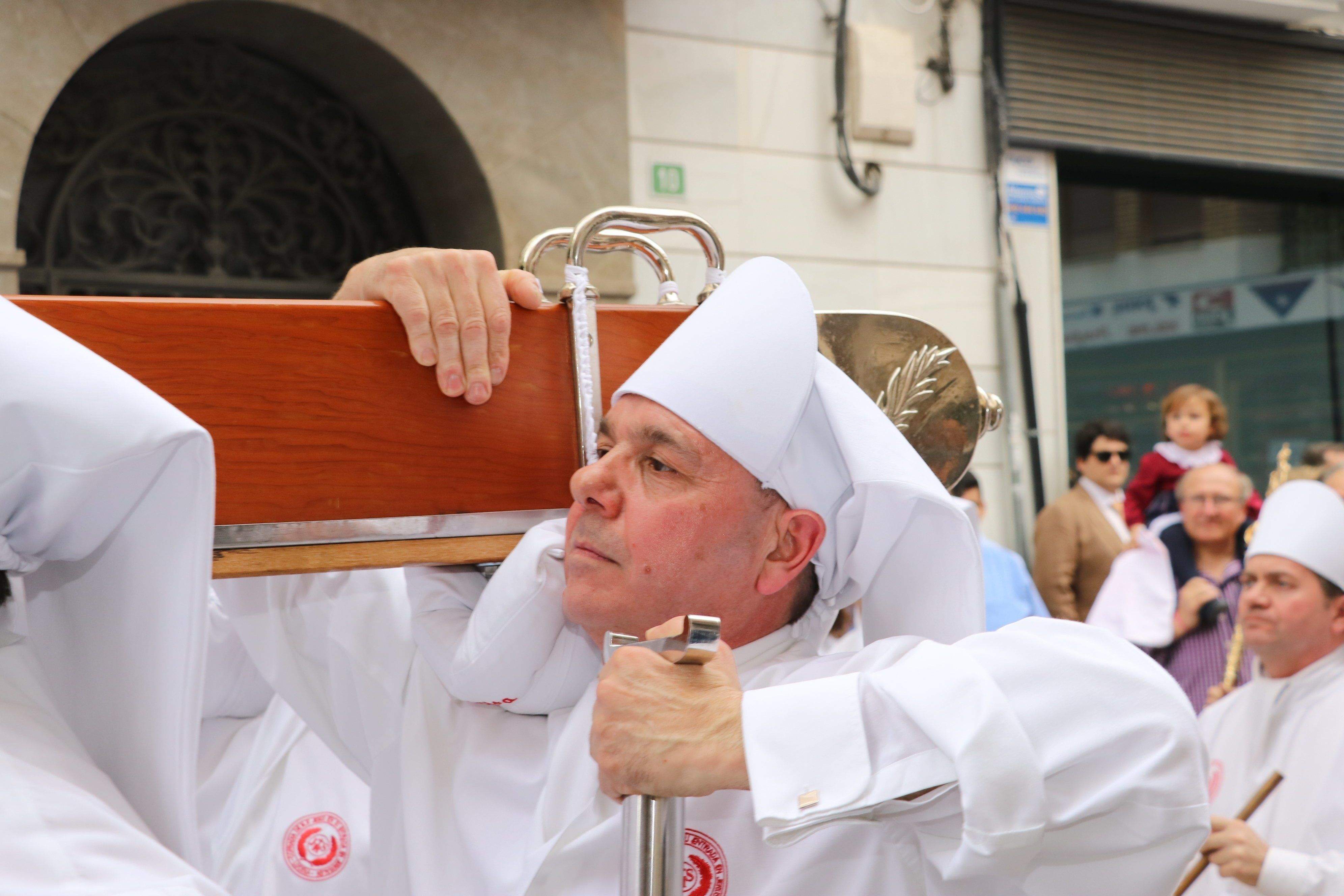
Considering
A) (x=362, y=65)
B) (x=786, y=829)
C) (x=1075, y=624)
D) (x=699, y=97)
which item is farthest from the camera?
(x=699, y=97)

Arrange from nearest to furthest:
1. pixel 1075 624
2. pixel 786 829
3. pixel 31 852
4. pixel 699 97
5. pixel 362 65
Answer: pixel 31 852 < pixel 786 829 < pixel 1075 624 < pixel 362 65 < pixel 699 97

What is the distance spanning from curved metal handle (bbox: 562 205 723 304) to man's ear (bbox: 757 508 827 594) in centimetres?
36

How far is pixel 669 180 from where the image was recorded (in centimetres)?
586

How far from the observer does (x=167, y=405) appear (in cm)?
111

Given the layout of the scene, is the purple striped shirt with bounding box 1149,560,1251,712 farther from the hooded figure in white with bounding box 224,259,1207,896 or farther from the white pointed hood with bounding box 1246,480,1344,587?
the hooded figure in white with bounding box 224,259,1207,896

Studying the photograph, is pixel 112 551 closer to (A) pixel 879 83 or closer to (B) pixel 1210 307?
(A) pixel 879 83

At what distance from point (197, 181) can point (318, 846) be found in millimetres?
3604

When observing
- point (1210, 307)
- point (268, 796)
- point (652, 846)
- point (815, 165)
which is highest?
point (815, 165)

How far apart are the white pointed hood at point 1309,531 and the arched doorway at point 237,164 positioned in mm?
3196


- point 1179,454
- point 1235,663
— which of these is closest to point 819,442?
point 1235,663

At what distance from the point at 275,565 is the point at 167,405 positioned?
0.53m

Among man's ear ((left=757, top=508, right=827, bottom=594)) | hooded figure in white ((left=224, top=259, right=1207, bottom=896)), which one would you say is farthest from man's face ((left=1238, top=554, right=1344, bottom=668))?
man's ear ((left=757, top=508, right=827, bottom=594))

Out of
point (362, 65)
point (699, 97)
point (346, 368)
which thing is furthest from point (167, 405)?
point (699, 97)

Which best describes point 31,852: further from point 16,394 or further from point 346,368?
point 346,368
